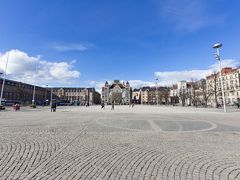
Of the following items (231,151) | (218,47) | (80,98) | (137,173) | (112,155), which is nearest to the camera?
(137,173)

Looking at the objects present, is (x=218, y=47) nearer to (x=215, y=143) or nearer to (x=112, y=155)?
(x=215, y=143)

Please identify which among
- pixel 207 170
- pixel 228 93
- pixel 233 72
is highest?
pixel 233 72

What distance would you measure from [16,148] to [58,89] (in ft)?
653

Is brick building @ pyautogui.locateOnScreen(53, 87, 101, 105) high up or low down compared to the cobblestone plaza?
up

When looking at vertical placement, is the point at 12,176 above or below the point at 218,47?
below

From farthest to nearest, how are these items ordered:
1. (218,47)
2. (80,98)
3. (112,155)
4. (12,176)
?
(80,98) → (218,47) → (112,155) → (12,176)

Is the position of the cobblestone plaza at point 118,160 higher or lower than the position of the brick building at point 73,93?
lower

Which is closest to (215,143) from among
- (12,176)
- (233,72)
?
(12,176)

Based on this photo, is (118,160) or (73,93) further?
(73,93)

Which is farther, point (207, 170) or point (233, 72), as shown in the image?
point (233, 72)

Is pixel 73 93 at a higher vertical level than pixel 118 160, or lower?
higher

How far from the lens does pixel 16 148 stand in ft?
25.1

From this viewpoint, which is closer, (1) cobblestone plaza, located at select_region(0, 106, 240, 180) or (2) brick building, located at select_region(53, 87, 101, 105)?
(1) cobblestone plaza, located at select_region(0, 106, 240, 180)

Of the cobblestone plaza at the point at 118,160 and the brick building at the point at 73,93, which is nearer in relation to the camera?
the cobblestone plaza at the point at 118,160
